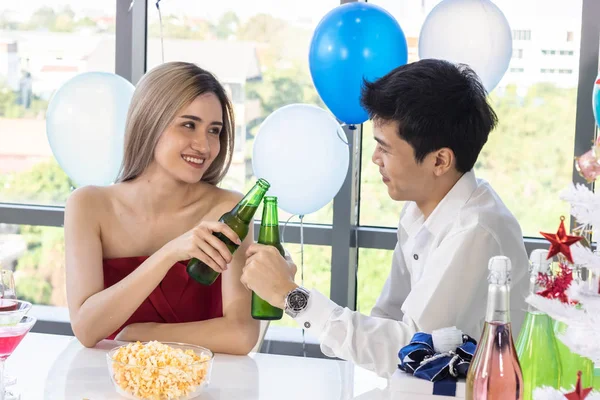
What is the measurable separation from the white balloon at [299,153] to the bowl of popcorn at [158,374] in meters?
1.33

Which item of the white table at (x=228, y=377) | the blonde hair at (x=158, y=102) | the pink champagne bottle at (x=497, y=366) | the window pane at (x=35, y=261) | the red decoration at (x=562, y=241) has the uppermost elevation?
the blonde hair at (x=158, y=102)

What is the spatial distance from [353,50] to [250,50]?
119 cm

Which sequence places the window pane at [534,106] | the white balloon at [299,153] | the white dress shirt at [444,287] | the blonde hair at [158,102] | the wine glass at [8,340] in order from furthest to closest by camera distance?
the window pane at [534,106], the white balloon at [299,153], the blonde hair at [158,102], the white dress shirt at [444,287], the wine glass at [8,340]

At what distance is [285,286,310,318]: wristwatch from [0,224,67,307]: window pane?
245cm

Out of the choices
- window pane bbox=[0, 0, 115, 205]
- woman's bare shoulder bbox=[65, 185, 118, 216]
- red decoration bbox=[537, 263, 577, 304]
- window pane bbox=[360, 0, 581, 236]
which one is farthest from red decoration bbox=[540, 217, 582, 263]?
window pane bbox=[0, 0, 115, 205]

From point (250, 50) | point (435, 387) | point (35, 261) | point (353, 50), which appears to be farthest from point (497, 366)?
point (35, 261)

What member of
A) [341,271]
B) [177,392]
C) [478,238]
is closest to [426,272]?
[478,238]

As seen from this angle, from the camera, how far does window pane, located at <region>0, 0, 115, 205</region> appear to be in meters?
3.86

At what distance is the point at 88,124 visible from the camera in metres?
2.80

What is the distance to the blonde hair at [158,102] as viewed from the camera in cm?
213

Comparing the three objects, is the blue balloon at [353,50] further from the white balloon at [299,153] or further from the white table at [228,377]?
the white table at [228,377]

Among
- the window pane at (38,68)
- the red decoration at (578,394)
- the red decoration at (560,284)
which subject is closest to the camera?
the red decoration at (578,394)

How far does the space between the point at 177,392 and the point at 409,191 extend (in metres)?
0.87

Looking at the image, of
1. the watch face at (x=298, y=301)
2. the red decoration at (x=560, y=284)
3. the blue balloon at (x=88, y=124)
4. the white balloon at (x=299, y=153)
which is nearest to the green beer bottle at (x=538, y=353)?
the red decoration at (x=560, y=284)
